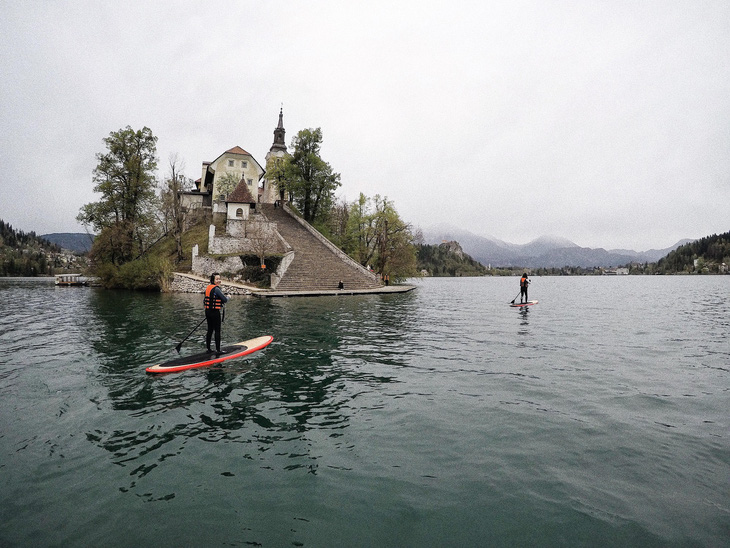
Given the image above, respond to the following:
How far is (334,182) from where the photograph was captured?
6194cm

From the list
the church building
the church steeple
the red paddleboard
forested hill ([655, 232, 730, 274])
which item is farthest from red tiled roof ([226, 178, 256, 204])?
forested hill ([655, 232, 730, 274])

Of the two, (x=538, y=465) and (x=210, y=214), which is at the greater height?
(x=210, y=214)

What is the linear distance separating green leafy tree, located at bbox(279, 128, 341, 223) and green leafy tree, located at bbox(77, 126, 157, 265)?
19610 mm

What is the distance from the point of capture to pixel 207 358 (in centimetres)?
1240

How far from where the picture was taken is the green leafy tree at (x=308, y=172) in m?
59.9

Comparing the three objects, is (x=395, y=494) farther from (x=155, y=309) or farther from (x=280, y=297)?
(x=280, y=297)

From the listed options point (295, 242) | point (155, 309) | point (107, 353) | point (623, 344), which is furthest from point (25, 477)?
point (295, 242)

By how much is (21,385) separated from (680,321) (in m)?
33.1

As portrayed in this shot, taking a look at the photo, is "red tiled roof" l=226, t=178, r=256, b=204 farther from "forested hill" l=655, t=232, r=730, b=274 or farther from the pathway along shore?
"forested hill" l=655, t=232, r=730, b=274

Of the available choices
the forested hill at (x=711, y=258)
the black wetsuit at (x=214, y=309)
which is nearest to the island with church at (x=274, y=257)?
the black wetsuit at (x=214, y=309)

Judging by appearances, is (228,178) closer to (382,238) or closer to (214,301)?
(382,238)

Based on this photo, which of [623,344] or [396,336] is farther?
[396,336]

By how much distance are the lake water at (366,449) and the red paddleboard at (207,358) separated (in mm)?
340

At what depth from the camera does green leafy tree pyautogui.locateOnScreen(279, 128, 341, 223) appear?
59.9 metres
